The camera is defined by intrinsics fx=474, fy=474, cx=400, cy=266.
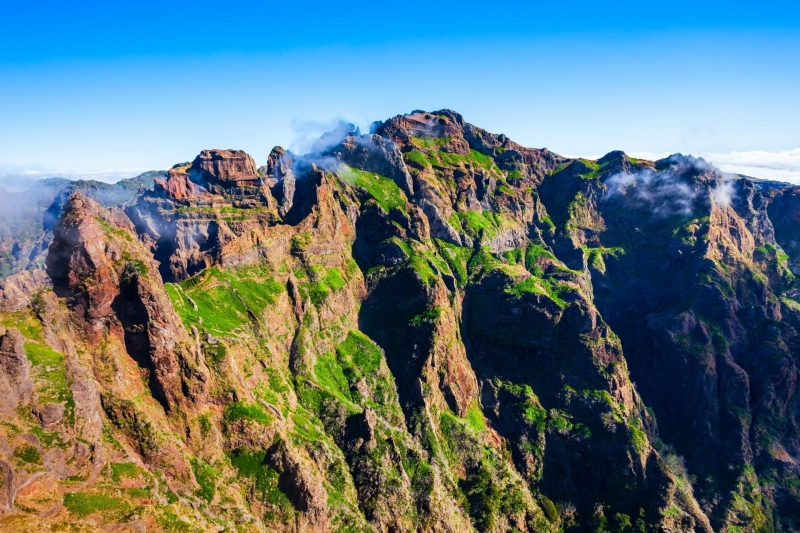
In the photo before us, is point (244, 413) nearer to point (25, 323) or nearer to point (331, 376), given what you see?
point (25, 323)

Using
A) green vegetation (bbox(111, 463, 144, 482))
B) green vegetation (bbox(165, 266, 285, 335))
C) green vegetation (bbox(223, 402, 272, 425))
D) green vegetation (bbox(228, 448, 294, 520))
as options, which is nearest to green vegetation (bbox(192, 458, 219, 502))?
green vegetation (bbox(228, 448, 294, 520))

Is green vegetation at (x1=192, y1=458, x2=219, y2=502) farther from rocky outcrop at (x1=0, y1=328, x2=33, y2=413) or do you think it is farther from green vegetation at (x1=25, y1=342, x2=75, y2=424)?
rocky outcrop at (x1=0, y1=328, x2=33, y2=413)

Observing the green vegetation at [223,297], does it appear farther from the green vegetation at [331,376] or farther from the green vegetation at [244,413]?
the green vegetation at [331,376]

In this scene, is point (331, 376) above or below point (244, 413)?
below

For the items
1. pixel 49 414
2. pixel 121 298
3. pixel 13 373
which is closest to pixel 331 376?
pixel 121 298

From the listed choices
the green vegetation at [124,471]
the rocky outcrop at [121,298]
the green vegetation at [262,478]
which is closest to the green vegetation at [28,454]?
the green vegetation at [124,471]

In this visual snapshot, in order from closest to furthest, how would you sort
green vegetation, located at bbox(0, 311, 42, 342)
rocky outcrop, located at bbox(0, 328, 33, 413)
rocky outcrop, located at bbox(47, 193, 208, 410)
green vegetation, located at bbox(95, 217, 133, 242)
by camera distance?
rocky outcrop, located at bbox(0, 328, 33, 413) → green vegetation, located at bbox(0, 311, 42, 342) → rocky outcrop, located at bbox(47, 193, 208, 410) → green vegetation, located at bbox(95, 217, 133, 242)

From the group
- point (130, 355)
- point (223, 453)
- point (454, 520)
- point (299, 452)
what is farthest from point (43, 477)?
point (454, 520)

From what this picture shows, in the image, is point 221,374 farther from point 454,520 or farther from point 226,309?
point 454,520
